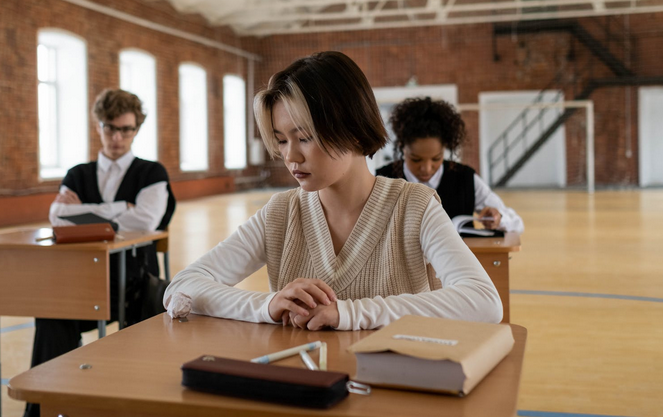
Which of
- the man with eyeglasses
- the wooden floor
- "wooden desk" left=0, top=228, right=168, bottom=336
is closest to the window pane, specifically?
the wooden floor

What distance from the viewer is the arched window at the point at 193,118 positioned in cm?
1470

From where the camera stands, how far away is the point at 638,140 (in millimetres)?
15750

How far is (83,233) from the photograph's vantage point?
3059 millimetres

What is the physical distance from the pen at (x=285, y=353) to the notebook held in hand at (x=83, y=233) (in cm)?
207

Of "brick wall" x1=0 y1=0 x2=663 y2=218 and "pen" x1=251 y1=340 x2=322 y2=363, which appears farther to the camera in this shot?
"brick wall" x1=0 y1=0 x2=663 y2=218

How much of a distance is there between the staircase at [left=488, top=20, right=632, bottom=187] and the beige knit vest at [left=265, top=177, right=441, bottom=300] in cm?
1447

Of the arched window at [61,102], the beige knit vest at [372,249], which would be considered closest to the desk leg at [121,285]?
the beige knit vest at [372,249]

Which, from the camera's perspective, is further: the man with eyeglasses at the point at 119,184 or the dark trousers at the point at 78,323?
the man with eyeglasses at the point at 119,184

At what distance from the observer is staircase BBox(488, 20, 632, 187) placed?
51.1ft

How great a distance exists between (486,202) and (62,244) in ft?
6.64

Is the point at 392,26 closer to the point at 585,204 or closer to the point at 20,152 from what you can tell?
the point at 585,204

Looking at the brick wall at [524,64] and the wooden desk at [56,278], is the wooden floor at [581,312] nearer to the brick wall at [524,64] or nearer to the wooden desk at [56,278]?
the wooden desk at [56,278]

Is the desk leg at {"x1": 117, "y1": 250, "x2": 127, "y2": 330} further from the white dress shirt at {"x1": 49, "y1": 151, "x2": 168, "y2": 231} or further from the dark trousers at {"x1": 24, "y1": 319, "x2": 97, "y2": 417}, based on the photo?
the white dress shirt at {"x1": 49, "y1": 151, "x2": 168, "y2": 231}

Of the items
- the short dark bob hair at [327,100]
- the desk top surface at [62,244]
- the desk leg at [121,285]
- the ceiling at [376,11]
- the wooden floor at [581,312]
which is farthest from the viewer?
the ceiling at [376,11]
